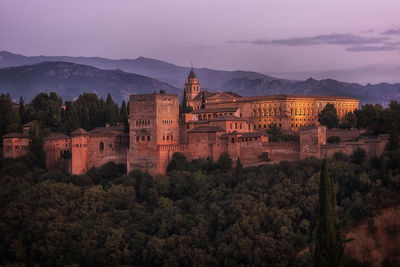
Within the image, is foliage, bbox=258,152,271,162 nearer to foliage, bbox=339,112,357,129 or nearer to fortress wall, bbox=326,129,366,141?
fortress wall, bbox=326,129,366,141

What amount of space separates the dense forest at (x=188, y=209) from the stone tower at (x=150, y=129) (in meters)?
1.30

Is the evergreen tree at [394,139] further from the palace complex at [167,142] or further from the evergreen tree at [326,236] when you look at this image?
the evergreen tree at [326,236]

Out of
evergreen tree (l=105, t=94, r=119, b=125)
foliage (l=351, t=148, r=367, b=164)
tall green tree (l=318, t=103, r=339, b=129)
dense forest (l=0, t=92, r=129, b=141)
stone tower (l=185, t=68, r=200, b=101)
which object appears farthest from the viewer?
stone tower (l=185, t=68, r=200, b=101)

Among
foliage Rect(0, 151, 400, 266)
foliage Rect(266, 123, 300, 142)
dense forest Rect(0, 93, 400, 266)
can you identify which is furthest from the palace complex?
foliage Rect(266, 123, 300, 142)

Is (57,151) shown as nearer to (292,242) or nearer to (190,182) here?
(190,182)

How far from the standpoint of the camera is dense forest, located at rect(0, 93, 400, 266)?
39.5 meters

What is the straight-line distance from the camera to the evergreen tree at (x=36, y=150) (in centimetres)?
5306

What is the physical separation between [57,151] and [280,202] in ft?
72.8

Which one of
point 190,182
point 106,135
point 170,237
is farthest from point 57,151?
point 170,237

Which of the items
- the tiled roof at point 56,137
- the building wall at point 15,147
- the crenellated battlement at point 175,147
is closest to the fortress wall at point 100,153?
the tiled roof at point 56,137

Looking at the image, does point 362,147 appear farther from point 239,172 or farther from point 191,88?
point 191,88

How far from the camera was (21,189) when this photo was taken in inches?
1971

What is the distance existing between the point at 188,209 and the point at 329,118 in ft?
69.0

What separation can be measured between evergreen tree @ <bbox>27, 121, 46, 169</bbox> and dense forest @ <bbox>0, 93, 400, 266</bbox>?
0.55 m
